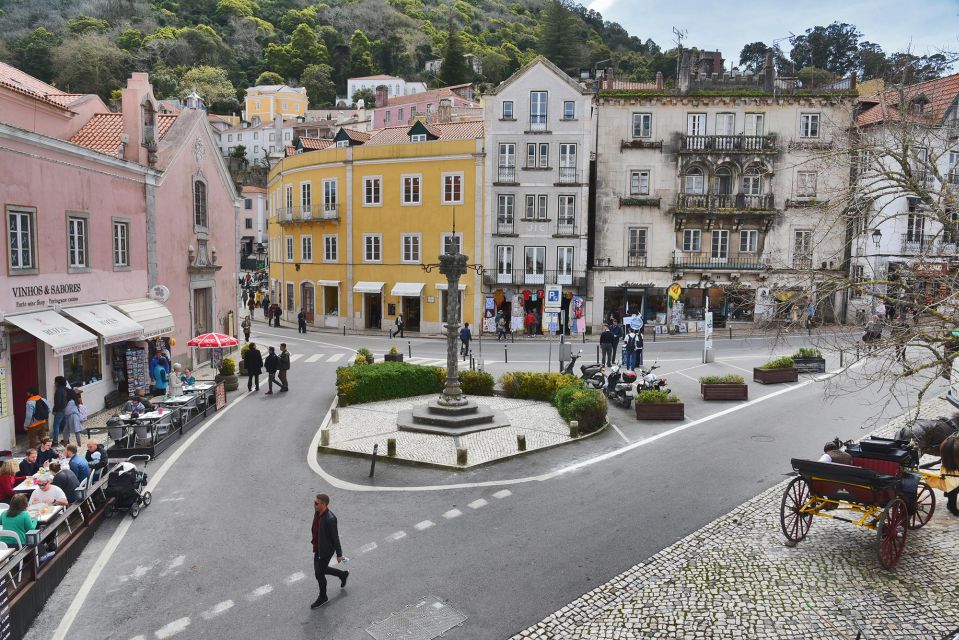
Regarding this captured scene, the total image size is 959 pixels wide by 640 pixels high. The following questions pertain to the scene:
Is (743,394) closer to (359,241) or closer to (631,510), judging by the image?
(631,510)

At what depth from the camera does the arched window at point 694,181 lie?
39.7m

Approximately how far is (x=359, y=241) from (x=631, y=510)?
32231 millimetres

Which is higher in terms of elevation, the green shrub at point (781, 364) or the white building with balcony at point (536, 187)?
the white building with balcony at point (536, 187)

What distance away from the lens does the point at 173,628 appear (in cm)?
845

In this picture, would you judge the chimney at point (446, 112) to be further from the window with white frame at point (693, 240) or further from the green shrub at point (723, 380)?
the green shrub at point (723, 380)

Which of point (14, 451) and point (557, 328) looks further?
point (557, 328)

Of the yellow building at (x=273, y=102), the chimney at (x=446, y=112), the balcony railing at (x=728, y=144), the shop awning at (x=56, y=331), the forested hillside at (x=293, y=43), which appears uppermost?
the forested hillside at (x=293, y=43)

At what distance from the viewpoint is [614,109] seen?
39.4m

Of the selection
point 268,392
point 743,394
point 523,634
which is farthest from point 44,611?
point 743,394

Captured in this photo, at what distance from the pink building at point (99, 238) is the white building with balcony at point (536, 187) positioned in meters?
15.8

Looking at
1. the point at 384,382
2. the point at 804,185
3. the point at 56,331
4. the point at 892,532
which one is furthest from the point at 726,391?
the point at 804,185

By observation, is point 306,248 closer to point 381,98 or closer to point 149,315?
point 149,315

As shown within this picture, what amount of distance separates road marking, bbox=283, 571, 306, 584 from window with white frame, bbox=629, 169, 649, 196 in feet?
111

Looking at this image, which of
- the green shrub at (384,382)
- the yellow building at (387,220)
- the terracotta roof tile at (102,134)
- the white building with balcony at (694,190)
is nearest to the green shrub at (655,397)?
the green shrub at (384,382)
